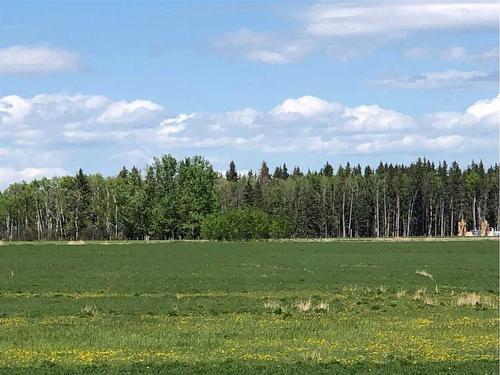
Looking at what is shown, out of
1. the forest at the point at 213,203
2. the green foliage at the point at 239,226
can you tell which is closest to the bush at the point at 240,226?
the green foliage at the point at 239,226

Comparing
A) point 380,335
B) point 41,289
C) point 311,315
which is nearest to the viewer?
point 380,335

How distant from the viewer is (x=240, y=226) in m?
134

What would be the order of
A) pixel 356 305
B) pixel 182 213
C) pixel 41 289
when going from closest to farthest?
1. pixel 356 305
2. pixel 41 289
3. pixel 182 213

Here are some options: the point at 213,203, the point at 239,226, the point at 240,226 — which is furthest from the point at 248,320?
the point at 213,203

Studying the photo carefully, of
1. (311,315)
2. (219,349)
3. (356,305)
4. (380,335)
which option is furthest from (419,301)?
(219,349)

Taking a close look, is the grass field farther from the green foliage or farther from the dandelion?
the green foliage

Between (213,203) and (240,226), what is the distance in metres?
19.3

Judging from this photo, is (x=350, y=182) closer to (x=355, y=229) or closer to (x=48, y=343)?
(x=355, y=229)

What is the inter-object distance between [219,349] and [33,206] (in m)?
175

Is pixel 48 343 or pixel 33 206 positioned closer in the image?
pixel 48 343

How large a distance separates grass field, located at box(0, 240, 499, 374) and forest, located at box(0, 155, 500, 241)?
93419 mm

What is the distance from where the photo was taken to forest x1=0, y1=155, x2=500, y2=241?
154 metres

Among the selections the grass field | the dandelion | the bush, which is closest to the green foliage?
the bush

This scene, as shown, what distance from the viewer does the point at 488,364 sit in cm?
1784
